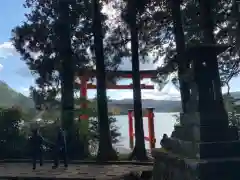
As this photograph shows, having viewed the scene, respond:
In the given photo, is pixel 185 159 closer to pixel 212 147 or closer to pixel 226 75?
pixel 212 147

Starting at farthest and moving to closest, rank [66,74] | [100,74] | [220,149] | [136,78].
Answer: [66,74], [136,78], [100,74], [220,149]

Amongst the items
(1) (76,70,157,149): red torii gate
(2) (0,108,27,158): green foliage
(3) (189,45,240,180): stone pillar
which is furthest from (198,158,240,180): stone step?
(2) (0,108,27,158): green foliage

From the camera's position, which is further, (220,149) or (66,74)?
(66,74)

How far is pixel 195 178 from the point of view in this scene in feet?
21.7

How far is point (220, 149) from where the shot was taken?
7.05 meters

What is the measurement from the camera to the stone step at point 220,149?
692 cm

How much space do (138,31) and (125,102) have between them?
14870mm

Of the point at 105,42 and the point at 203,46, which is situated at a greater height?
the point at 105,42

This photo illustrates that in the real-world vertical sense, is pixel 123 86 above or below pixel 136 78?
above

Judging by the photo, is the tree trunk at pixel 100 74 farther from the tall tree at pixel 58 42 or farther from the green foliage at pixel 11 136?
the green foliage at pixel 11 136

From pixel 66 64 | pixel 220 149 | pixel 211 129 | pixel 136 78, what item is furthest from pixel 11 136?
pixel 220 149

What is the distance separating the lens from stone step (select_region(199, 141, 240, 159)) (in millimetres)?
6923

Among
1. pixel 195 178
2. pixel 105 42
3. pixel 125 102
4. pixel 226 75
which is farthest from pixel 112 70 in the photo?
pixel 125 102

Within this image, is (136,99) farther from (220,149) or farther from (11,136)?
(220,149)
